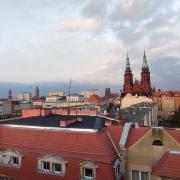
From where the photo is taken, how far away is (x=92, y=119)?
32.8m

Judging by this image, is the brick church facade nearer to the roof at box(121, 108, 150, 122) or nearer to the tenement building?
the roof at box(121, 108, 150, 122)

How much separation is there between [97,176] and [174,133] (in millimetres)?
6795

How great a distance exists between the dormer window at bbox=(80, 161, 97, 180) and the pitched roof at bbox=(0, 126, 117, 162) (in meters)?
0.45

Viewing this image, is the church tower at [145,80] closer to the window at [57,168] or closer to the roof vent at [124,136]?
the roof vent at [124,136]

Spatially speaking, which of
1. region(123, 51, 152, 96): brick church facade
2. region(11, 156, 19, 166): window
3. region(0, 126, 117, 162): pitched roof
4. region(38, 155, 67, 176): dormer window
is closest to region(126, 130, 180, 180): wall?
region(0, 126, 117, 162): pitched roof

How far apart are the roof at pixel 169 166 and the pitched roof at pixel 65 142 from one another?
11.4 feet

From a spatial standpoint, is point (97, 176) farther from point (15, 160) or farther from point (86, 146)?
point (15, 160)

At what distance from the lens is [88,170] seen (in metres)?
25.5

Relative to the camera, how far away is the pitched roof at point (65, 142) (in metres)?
25.3

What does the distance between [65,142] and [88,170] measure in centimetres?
302

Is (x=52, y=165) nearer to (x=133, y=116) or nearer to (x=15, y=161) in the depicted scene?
(x=15, y=161)

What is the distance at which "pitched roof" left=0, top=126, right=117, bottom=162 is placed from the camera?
2531 cm

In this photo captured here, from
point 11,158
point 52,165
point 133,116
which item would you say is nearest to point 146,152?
point 52,165

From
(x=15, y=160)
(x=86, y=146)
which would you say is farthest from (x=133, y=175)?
(x=15, y=160)
